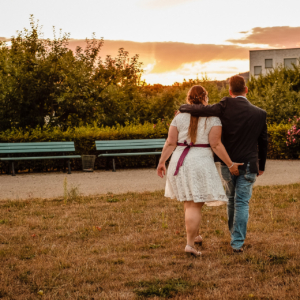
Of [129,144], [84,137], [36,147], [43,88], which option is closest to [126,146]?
[129,144]

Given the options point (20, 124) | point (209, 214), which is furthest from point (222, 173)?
point (20, 124)

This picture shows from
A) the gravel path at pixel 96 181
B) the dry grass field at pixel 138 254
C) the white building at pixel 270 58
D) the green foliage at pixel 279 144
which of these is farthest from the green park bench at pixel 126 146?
the white building at pixel 270 58

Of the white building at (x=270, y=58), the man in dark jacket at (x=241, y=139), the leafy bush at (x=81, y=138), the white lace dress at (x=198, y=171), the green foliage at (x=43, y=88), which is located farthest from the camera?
the white building at (x=270, y=58)

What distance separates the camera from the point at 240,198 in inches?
189

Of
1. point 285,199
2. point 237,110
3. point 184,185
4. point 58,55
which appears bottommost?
point 285,199

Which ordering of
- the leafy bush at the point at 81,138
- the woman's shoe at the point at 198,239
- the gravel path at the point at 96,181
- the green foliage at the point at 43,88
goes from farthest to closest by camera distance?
the green foliage at the point at 43,88 → the leafy bush at the point at 81,138 → the gravel path at the point at 96,181 → the woman's shoe at the point at 198,239

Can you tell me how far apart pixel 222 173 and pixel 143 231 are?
1.50 m

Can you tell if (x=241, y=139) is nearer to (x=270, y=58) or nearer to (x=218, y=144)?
(x=218, y=144)

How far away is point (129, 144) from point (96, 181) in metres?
2.93

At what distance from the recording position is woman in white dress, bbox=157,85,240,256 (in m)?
4.60

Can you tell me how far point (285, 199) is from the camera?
7.90 m

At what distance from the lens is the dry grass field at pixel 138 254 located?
12.5 ft

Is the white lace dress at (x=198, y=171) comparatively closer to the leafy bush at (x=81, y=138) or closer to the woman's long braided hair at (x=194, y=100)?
the woman's long braided hair at (x=194, y=100)

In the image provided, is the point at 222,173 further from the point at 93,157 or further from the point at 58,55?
the point at 58,55
